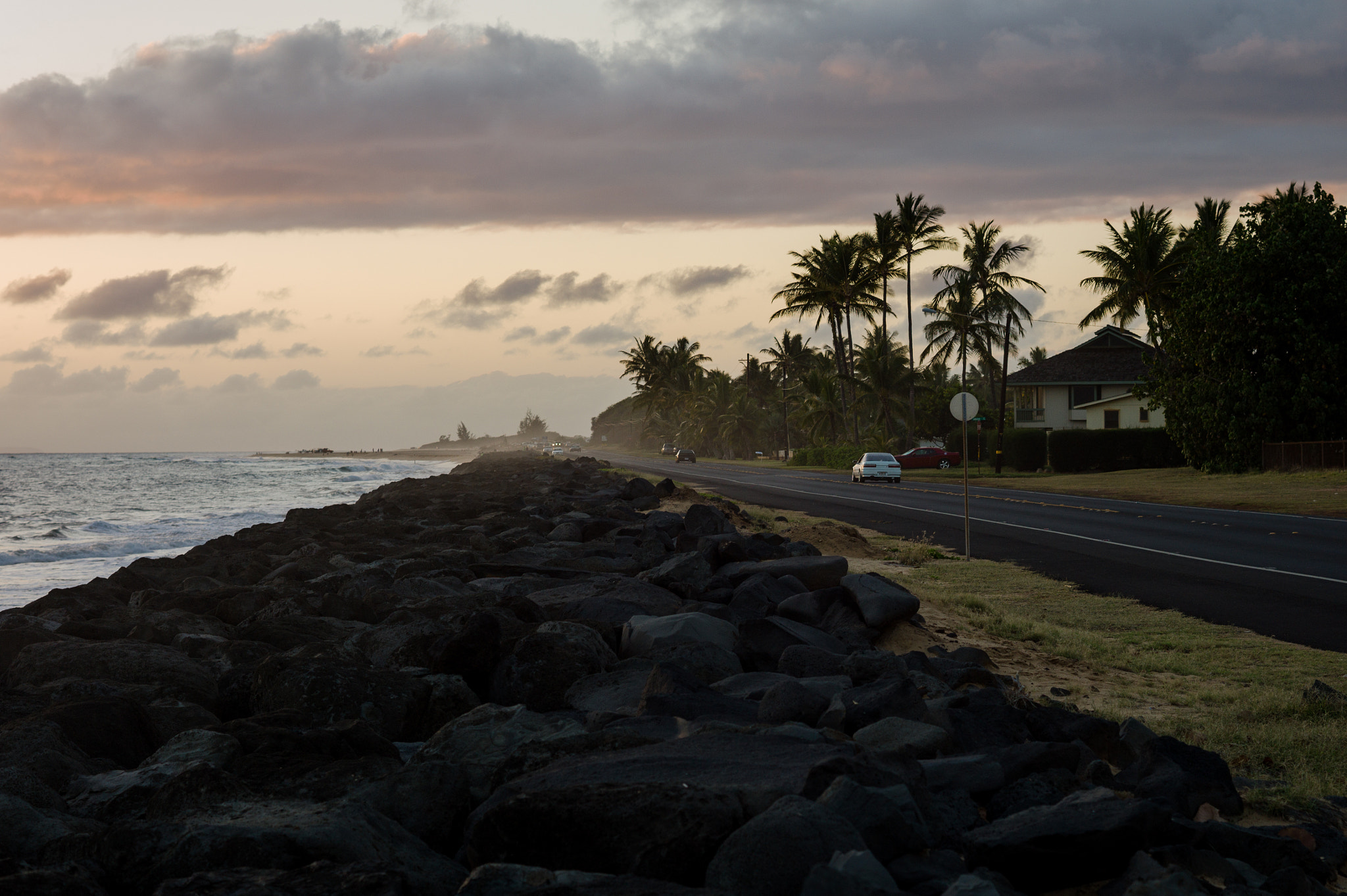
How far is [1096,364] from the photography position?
68812 mm

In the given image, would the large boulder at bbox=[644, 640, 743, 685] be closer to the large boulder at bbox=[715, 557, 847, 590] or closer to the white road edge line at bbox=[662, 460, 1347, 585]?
the large boulder at bbox=[715, 557, 847, 590]

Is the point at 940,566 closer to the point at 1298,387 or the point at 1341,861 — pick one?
the point at 1341,861

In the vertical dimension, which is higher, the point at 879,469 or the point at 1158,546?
the point at 879,469

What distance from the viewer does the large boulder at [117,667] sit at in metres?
6.13

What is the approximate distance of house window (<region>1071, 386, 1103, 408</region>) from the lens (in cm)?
6700

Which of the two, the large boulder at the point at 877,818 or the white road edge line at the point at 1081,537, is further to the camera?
the white road edge line at the point at 1081,537

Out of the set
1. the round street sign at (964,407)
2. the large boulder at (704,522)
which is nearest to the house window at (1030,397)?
the round street sign at (964,407)

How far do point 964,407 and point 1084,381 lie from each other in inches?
2236

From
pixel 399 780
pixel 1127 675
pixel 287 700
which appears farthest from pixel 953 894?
pixel 1127 675

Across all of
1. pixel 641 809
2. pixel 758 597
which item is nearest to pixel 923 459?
pixel 758 597

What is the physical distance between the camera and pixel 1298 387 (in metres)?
36.4

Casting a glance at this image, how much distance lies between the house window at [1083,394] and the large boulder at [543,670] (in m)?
66.9

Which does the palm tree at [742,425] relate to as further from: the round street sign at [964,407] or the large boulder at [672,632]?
the large boulder at [672,632]

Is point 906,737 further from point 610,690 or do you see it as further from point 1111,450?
point 1111,450
